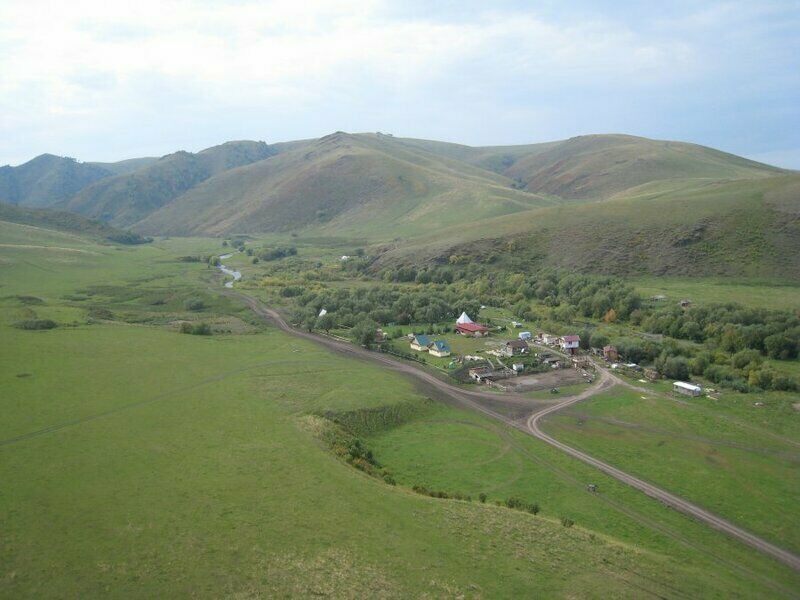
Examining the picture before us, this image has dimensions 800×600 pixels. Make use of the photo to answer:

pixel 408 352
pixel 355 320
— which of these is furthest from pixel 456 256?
pixel 408 352

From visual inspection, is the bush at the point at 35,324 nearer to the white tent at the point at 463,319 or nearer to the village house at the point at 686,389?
the white tent at the point at 463,319

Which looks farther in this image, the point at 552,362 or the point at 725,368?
the point at 552,362

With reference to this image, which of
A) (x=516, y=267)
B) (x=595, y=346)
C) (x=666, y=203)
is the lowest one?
(x=595, y=346)

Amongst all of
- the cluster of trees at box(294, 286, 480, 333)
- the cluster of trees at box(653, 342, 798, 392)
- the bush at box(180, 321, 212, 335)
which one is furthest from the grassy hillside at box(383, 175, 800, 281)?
the bush at box(180, 321, 212, 335)

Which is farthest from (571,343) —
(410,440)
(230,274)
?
(230,274)

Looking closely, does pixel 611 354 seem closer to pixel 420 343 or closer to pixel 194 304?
pixel 420 343

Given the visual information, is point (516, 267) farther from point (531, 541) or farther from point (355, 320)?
point (531, 541)
